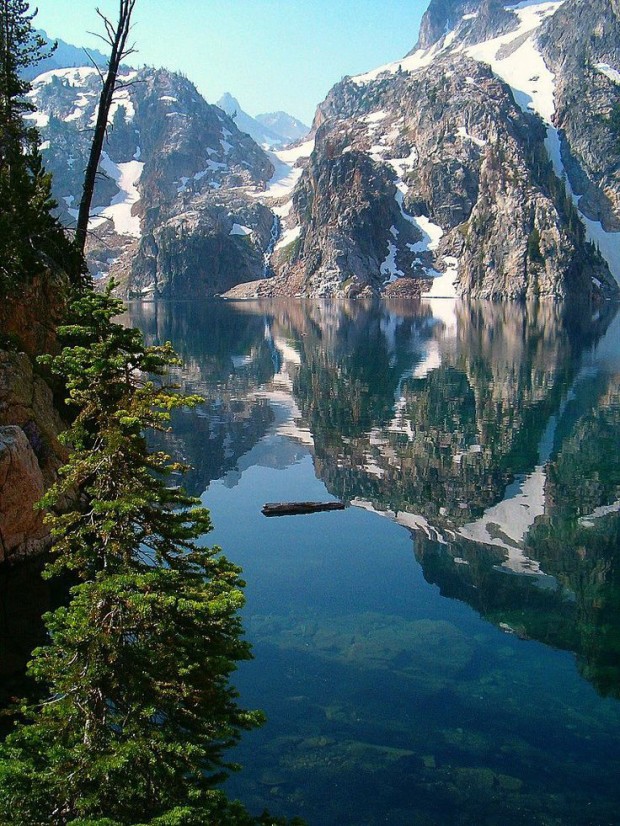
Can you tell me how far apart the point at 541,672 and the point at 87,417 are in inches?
562

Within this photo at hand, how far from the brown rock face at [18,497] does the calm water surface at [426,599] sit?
6.90m

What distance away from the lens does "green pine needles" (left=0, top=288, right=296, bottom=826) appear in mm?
6816

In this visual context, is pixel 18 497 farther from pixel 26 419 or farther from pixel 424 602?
pixel 424 602

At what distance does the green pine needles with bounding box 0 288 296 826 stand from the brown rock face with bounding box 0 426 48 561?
1352 cm

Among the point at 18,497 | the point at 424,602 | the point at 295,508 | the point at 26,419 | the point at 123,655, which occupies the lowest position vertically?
the point at 424,602

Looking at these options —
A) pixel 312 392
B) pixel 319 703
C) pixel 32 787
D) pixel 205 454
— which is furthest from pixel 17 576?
pixel 312 392

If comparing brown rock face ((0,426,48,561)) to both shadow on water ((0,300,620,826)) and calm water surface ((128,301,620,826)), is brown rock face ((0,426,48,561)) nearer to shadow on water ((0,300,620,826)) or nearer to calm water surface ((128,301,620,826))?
shadow on water ((0,300,620,826))

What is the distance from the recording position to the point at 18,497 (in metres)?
21.5

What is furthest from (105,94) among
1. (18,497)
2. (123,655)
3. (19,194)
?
(123,655)

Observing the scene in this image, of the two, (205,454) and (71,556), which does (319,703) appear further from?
(205,454)

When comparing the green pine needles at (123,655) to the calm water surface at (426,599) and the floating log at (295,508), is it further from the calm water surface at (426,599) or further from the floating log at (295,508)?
the floating log at (295,508)

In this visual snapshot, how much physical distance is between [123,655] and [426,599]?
1579 centimetres

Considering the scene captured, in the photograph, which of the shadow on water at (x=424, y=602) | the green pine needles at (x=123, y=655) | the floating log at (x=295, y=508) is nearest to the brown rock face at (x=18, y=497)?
the shadow on water at (x=424, y=602)

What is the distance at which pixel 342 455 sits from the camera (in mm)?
38875
